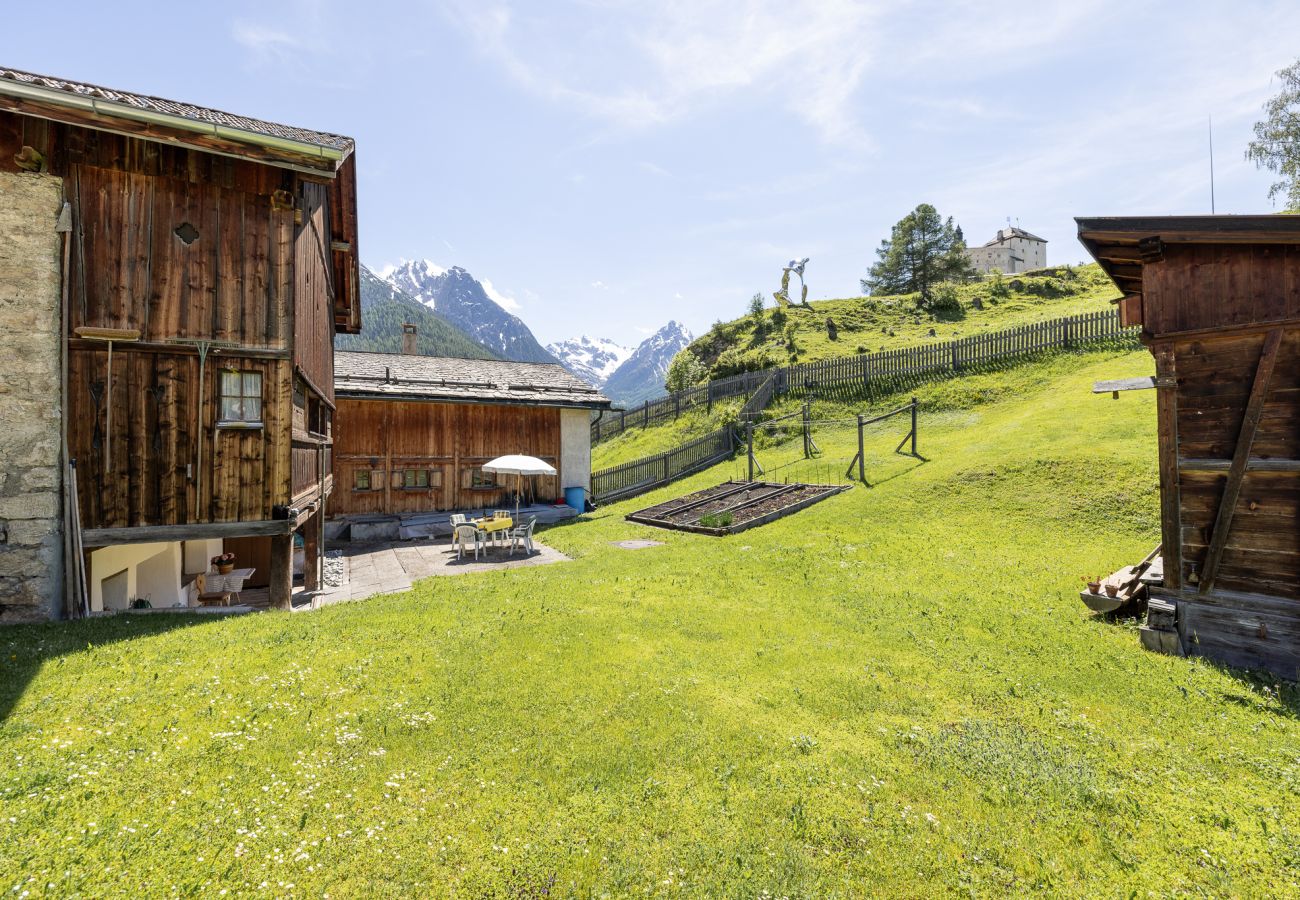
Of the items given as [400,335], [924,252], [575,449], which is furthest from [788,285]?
[400,335]

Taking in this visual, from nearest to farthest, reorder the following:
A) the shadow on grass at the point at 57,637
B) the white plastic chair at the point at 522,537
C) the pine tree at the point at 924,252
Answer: the shadow on grass at the point at 57,637 < the white plastic chair at the point at 522,537 < the pine tree at the point at 924,252

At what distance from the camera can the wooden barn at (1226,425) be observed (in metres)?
6.63

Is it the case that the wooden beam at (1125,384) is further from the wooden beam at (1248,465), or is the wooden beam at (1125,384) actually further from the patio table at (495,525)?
the patio table at (495,525)

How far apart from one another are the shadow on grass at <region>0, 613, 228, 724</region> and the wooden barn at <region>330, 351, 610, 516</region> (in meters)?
10.8

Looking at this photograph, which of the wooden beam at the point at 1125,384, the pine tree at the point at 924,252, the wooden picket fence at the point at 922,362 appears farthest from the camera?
the pine tree at the point at 924,252

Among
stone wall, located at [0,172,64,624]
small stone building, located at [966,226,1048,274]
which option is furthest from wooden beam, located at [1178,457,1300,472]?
small stone building, located at [966,226,1048,274]

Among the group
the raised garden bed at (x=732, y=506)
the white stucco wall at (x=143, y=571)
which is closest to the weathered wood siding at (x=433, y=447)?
the raised garden bed at (x=732, y=506)

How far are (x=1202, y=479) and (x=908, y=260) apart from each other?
51977 millimetres

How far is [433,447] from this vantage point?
19719mm

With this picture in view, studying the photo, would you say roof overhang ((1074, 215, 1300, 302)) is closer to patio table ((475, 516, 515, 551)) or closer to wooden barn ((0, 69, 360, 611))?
wooden barn ((0, 69, 360, 611))

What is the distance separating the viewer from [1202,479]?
7.28 meters

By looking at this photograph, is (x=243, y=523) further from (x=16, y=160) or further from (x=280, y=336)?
(x=16, y=160)

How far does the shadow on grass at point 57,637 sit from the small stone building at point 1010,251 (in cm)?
11295

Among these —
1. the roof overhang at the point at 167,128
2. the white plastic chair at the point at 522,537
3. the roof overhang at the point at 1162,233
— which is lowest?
the white plastic chair at the point at 522,537
